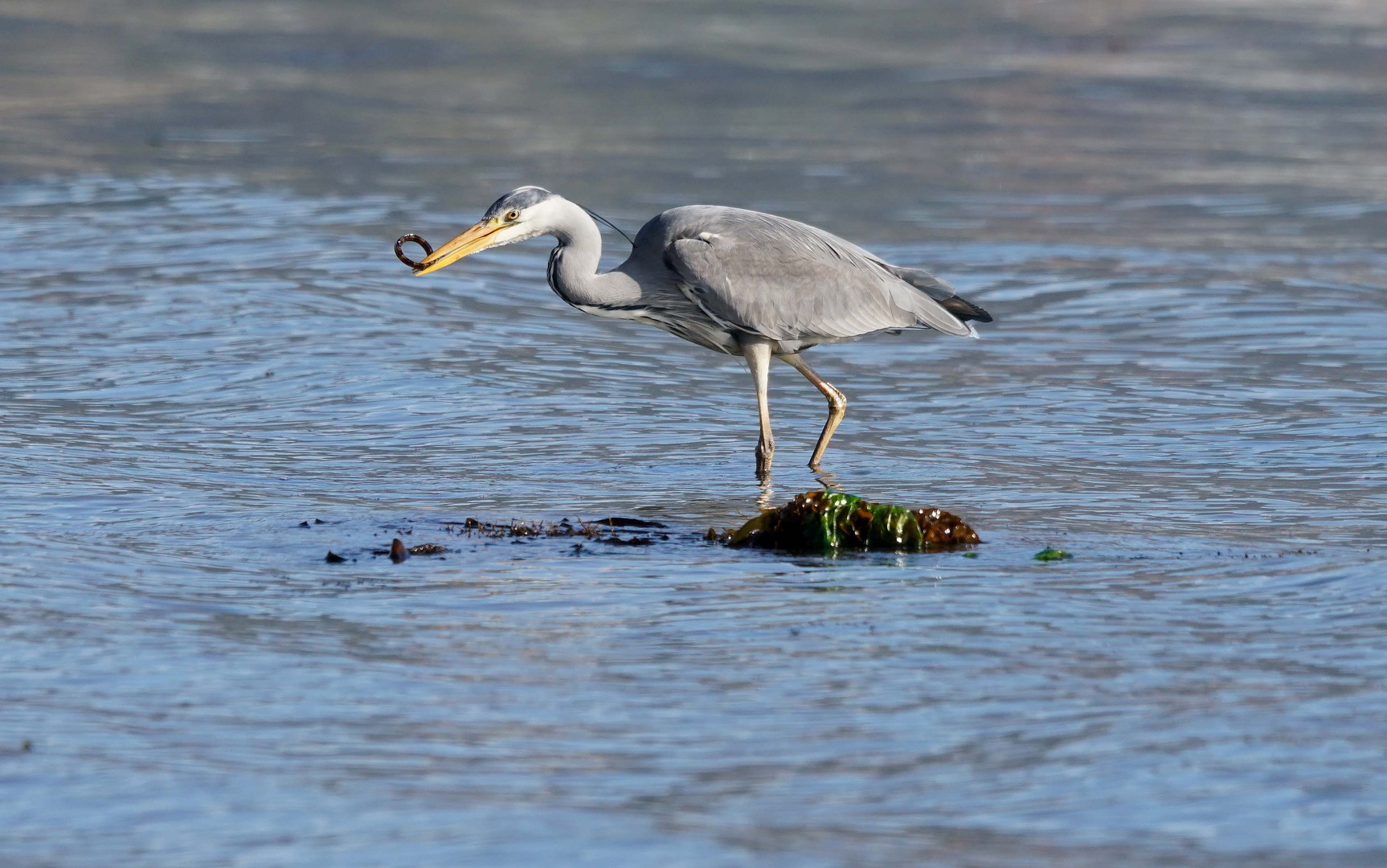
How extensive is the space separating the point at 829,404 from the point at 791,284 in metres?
0.74

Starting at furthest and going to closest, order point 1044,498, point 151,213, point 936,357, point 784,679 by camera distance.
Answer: point 151,213, point 936,357, point 1044,498, point 784,679

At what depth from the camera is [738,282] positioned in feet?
32.2

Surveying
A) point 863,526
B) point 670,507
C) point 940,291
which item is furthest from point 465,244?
point 940,291

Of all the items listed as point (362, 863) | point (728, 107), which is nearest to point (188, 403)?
point (362, 863)

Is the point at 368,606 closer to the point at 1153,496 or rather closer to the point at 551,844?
the point at 551,844

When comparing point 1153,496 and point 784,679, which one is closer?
point 784,679

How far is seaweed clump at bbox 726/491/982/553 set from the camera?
7.77m

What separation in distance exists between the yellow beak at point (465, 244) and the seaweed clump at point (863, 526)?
2.31 m

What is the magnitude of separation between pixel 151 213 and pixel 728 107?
316 inches

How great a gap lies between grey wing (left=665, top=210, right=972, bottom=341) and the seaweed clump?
2189 millimetres

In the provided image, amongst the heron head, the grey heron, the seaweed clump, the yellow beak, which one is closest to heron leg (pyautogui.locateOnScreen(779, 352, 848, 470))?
the grey heron

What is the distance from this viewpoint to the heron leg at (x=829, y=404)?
33.0 feet

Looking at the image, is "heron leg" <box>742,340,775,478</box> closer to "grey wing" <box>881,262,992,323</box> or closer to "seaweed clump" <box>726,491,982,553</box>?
"grey wing" <box>881,262,992,323</box>

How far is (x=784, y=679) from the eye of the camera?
19.9 feet
